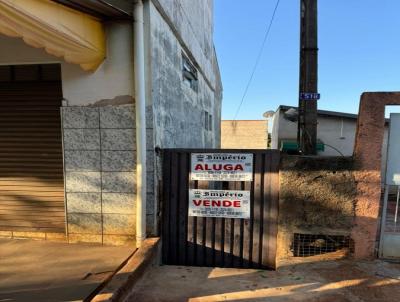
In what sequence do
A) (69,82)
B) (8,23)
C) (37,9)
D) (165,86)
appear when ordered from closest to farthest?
(8,23) → (37,9) → (69,82) → (165,86)

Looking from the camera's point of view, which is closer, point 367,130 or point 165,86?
point 367,130

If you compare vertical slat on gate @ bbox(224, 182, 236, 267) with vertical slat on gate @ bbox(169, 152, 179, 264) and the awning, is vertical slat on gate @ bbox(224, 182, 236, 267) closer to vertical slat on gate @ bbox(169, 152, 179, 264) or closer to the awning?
vertical slat on gate @ bbox(169, 152, 179, 264)

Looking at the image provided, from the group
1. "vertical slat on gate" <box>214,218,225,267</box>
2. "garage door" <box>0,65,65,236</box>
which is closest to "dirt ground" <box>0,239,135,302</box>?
"garage door" <box>0,65,65,236</box>

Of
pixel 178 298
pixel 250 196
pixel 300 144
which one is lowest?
pixel 178 298

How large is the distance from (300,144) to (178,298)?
335 cm

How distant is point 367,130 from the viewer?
4.92 metres

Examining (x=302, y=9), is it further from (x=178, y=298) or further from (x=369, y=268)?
(x=178, y=298)

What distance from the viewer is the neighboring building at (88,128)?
4.95 m

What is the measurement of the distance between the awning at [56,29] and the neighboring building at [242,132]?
95.8 ft

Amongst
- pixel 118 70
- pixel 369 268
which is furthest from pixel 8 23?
pixel 369 268

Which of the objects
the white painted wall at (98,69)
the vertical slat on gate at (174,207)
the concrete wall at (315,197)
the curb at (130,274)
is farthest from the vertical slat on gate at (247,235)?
the white painted wall at (98,69)

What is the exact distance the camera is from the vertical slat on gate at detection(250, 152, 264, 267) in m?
5.22

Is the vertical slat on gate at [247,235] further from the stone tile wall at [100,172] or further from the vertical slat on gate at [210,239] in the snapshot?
the stone tile wall at [100,172]

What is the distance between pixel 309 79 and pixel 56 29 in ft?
13.0
